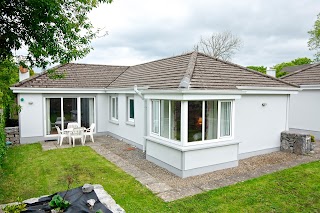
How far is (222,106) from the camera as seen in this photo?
986cm

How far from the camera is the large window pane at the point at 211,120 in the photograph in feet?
30.8

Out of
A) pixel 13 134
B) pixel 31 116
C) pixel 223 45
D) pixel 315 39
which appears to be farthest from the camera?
pixel 223 45

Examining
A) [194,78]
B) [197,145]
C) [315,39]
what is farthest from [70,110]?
[315,39]

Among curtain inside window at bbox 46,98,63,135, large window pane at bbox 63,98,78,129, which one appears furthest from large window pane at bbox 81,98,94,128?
curtain inside window at bbox 46,98,63,135

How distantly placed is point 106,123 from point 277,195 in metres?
13.2

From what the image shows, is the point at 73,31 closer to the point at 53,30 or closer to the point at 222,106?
the point at 53,30

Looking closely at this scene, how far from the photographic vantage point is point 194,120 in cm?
908

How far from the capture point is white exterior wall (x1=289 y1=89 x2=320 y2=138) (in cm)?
1552

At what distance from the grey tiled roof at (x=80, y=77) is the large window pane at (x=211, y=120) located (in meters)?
9.72

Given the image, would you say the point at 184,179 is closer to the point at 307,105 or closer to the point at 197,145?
the point at 197,145

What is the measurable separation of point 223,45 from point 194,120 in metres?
37.2

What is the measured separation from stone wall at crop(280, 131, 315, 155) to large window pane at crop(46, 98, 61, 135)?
47.1ft

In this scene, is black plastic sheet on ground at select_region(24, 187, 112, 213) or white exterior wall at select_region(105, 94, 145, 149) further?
white exterior wall at select_region(105, 94, 145, 149)

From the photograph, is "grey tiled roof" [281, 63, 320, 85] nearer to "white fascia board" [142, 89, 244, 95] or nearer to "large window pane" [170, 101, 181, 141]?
"white fascia board" [142, 89, 244, 95]
